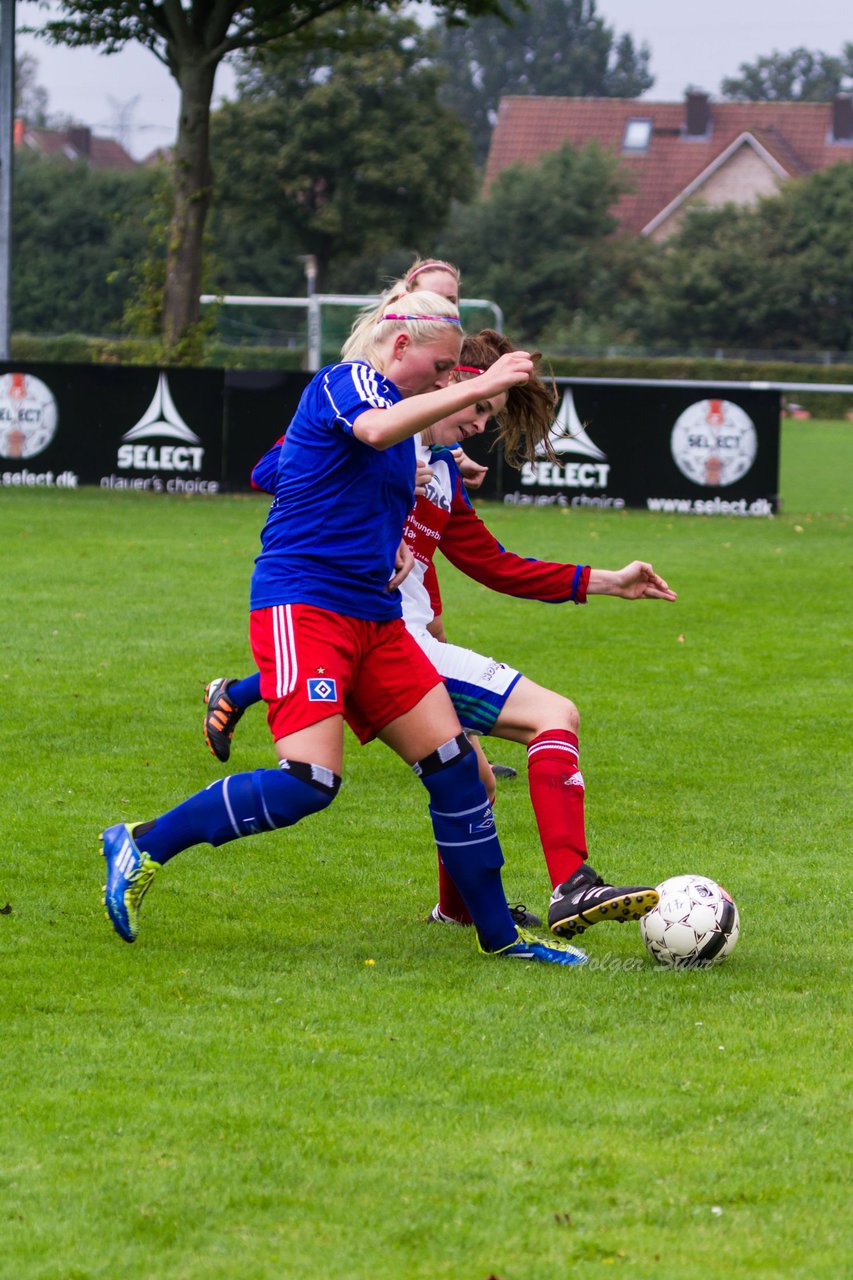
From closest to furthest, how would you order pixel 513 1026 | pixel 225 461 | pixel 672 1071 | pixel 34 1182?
pixel 34 1182, pixel 672 1071, pixel 513 1026, pixel 225 461

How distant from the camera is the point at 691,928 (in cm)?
500

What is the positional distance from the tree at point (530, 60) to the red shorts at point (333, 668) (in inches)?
4622

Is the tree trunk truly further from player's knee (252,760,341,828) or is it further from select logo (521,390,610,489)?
player's knee (252,760,341,828)

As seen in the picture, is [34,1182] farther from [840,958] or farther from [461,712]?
[840,958]

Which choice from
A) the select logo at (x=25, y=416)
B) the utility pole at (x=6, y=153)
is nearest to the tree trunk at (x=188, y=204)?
the utility pole at (x=6, y=153)

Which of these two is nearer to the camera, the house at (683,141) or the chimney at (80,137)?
the house at (683,141)

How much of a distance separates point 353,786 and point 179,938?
2.45 meters

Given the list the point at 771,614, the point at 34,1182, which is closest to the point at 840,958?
the point at 34,1182

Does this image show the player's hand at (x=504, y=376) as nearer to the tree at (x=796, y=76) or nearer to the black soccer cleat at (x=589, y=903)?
the black soccer cleat at (x=589, y=903)

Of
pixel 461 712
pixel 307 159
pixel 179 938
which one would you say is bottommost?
pixel 179 938

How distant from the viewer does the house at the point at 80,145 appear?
91.0 meters

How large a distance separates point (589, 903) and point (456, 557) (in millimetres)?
1421

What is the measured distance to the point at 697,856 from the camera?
6406mm

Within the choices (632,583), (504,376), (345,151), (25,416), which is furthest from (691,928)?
(345,151)
